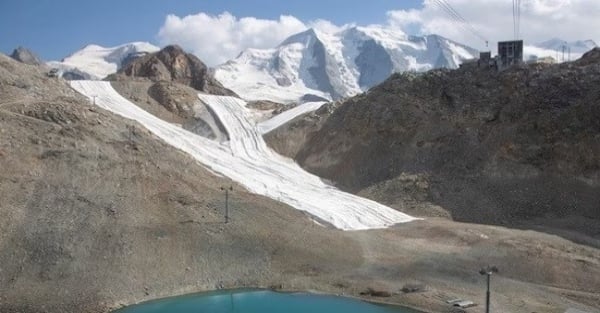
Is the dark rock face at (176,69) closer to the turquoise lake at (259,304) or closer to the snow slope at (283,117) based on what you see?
the snow slope at (283,117)

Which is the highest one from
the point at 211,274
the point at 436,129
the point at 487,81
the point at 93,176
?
the point at 487,81

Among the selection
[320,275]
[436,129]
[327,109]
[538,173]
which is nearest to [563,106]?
[538,173]

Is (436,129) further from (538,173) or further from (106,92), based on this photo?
(106,92)

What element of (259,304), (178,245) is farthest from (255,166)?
(259,304)

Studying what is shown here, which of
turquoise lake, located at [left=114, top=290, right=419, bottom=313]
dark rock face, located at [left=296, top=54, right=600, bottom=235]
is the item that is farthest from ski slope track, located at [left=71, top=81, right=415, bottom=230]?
turquoise lake, located at [left=114, top=290, right=419, bottom=313]

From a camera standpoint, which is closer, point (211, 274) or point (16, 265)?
point (16, 265)

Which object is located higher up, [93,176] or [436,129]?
[436,129]

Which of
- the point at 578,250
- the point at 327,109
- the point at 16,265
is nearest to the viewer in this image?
the point at 16,265
